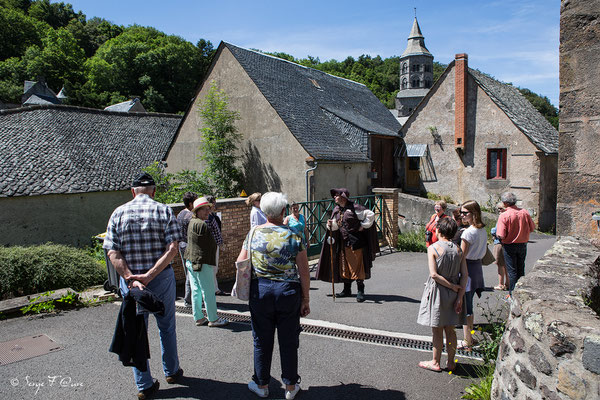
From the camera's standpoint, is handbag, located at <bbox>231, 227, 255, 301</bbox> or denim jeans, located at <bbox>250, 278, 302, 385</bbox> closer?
denim jeans, located at <bbox>250, 278, 302, 385</bbox>

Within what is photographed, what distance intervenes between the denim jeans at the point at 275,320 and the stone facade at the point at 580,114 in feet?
11.0

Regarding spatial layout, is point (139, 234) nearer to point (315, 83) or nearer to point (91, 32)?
point (315, 83)

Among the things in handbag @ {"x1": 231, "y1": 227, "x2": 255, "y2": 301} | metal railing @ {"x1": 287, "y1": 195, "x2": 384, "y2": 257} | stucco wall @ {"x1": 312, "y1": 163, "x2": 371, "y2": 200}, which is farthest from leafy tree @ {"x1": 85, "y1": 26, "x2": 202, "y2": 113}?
handbag @ {"x1": 231, "y1": 227, "x2": 255, "y2": 301}

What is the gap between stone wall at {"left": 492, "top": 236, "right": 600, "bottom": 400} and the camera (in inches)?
96.3

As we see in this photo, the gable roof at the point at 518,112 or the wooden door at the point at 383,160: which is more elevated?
the gable roof at the point at 518,112

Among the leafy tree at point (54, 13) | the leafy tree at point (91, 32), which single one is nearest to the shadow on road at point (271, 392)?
the leafy tree at point (91, 32)

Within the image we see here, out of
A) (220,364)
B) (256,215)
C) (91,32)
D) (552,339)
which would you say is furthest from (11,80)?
(552,339)

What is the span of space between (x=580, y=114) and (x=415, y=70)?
2509 inches

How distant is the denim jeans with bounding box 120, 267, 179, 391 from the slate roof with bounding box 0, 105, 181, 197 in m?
14.9

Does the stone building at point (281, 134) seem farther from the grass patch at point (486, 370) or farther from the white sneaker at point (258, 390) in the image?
the white sneaker at point (258, 390)

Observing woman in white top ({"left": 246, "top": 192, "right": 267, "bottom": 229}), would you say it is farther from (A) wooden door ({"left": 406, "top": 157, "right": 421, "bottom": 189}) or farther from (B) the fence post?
(A) wooden door ({"left": 406, "top": 157, "right": 421, "bottom": 189})

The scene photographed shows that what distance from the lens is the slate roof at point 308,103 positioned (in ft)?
51.2

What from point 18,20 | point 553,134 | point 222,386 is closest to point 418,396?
point 222,386

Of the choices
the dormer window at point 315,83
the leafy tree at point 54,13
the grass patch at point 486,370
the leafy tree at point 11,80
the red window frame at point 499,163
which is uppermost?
the leafy tree at point 54,13
